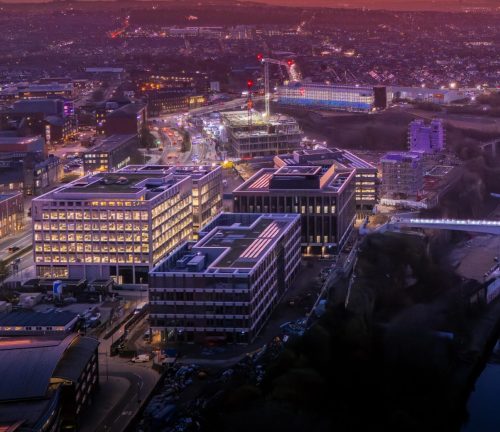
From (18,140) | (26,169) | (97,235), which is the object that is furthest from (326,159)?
(18,140)

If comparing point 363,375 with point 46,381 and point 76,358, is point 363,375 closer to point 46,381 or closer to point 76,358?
point 76,358

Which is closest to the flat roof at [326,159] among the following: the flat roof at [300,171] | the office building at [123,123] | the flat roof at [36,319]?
the flat roof at [300,171]

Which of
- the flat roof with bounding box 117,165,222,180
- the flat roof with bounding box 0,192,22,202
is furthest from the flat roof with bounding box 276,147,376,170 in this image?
the flat roof with bounding box 0,192,22,202

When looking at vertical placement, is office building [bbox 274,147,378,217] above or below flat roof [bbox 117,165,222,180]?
below

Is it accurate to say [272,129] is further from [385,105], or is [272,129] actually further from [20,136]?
[385,105]

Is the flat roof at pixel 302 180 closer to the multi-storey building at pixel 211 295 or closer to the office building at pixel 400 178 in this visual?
the office building at pixel 400 178

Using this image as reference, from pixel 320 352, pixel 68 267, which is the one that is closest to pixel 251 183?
pixel 68 267

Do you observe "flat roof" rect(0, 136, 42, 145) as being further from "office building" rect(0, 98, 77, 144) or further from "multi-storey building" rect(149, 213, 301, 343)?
"multi-storey building" rect(149, 213, 301, 343)
